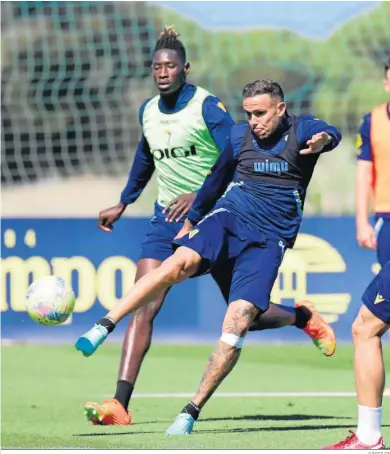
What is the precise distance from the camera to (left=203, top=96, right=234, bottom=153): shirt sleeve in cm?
904

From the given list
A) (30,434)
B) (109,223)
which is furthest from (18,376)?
(30,434)

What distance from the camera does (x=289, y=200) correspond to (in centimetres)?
807

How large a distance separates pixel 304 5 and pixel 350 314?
20.9ft

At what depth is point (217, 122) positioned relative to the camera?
9055mm

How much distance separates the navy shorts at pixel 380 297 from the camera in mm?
6777

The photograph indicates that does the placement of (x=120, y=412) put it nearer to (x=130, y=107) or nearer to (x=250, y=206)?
(x=250, y=206)

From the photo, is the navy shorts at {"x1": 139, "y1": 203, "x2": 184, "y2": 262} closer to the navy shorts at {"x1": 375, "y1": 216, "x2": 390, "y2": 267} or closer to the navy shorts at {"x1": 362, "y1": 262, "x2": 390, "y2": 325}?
the navy shorts at {"x1": 375, "y1": 216, "x2": 390, "y2": 267}

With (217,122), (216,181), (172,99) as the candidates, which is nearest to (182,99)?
(172,99)

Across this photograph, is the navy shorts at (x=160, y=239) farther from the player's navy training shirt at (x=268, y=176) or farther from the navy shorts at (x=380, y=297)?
the navy shorts at (x=380, y=297)

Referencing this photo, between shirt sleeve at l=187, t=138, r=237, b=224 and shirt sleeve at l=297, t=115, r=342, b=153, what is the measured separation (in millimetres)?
498

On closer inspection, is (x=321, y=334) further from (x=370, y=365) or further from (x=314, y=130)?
(x=370, y=365)

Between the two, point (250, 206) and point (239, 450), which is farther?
point (250, 206)

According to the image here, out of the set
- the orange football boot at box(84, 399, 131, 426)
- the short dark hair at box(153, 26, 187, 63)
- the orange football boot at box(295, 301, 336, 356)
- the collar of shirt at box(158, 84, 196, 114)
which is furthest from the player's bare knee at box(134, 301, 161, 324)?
the short dark hair at box(153, 26, 187, 63)

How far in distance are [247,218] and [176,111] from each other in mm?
1410
